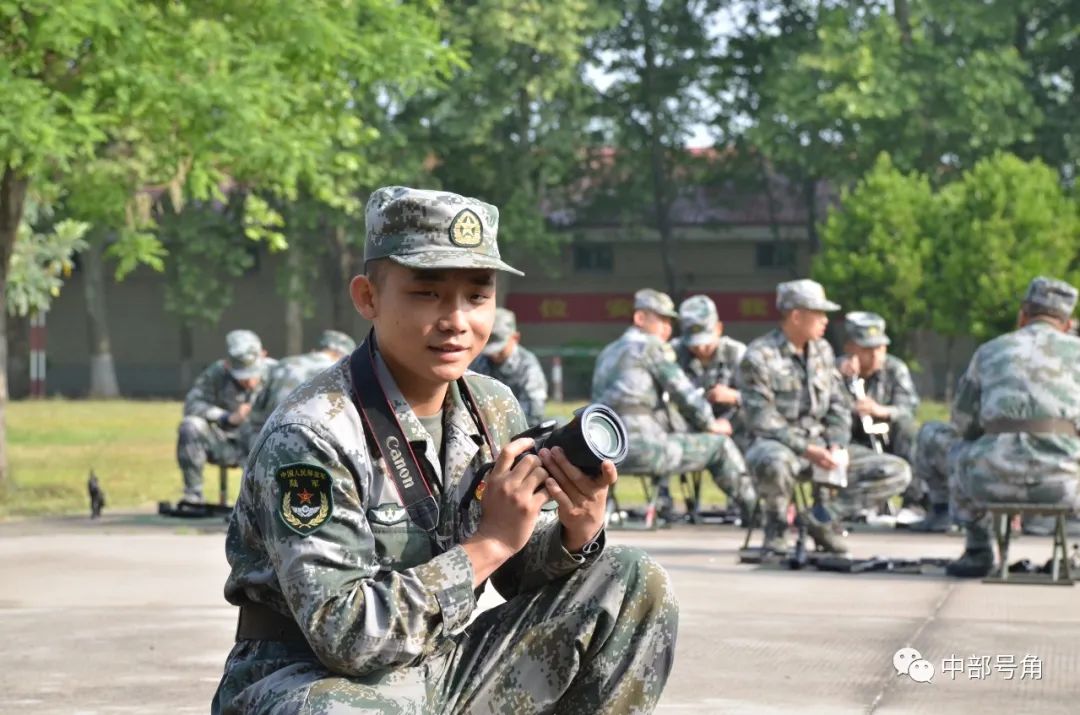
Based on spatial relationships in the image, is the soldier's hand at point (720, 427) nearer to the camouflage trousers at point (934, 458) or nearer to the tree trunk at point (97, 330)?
the camouflage trousers at point (934, 458)

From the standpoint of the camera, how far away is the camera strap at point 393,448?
191 inches

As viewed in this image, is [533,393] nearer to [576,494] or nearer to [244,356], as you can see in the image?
[244,356]

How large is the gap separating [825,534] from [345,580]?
991cm

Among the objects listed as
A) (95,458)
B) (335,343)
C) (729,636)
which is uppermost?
(335,343)

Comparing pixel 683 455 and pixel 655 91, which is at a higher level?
pixel 655 91

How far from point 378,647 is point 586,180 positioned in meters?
57.1

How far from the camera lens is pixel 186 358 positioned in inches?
2483

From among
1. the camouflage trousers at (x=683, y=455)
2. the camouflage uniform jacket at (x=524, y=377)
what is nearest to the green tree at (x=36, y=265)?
the camouflage uniform jacket at (x=524, y=377)

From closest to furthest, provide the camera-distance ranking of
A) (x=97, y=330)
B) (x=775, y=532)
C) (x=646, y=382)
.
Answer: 1. (x=775, y=532)
2. (x=646, y=382)
3. (x=97, y=330)

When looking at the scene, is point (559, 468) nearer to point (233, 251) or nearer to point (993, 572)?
point (993, 572)

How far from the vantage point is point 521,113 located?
2110 inches

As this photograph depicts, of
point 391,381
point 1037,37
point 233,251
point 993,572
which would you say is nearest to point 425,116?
point 233,251

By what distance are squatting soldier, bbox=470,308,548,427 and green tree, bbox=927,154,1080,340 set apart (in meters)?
29.1

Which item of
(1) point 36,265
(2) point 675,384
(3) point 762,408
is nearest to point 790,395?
(3) point 762,408
